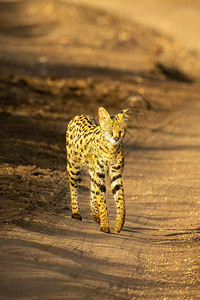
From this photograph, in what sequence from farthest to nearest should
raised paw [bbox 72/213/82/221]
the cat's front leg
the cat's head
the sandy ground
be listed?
raised paw [bbox 72/213/82/221], the cat's front leg, the cat's head, the sandy ground

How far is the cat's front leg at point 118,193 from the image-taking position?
23.4 feet

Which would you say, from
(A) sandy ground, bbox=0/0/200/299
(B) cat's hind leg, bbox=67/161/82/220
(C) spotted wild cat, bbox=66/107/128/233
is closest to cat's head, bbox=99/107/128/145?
(C) spotted wild cat, bbox=66/107/128/233

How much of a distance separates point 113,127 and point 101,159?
1.67 ft

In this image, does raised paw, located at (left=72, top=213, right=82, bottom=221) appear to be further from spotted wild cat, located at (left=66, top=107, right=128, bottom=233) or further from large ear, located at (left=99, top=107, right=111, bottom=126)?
large ear, located at (left=99, top=107, right=111, bottom=126)

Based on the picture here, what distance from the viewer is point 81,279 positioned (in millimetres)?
5613

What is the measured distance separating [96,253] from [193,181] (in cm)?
424

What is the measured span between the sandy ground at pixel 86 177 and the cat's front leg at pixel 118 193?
0.69ft

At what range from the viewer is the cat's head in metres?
6.89

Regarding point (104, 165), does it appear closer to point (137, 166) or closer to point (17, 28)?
point (137, 166)

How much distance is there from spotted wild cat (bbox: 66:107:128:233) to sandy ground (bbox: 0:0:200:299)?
272 millimetres

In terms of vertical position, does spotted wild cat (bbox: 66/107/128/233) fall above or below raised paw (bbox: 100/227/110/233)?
above

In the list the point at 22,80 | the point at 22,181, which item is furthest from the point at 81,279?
the point at 22,80

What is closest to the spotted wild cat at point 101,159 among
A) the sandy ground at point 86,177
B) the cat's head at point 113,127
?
the cat's head at point 113,127

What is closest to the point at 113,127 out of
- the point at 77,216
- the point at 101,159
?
the point at 101,159
